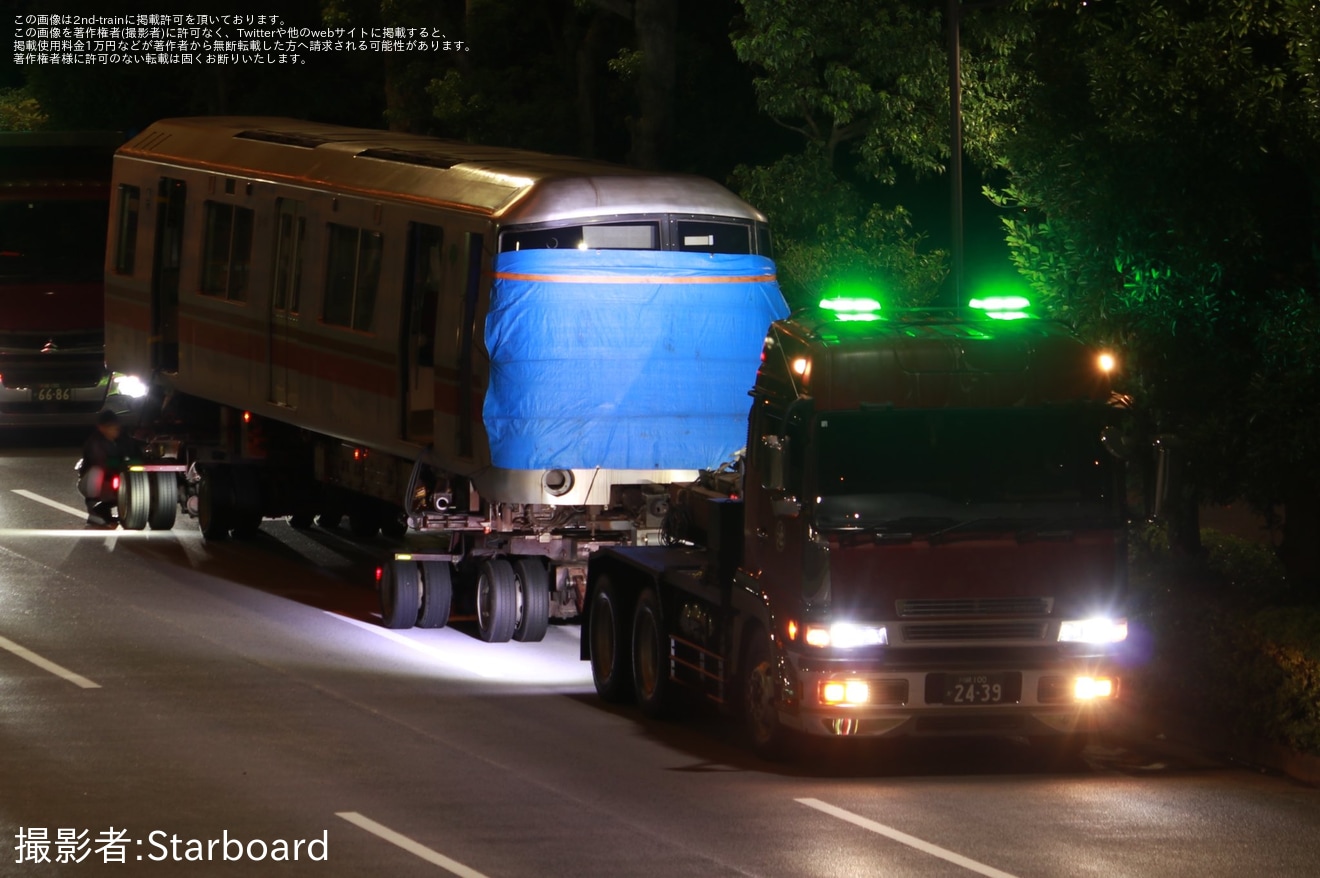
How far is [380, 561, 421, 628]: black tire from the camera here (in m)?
20.2

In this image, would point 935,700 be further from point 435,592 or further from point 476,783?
point 435,592

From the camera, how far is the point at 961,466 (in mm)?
14414

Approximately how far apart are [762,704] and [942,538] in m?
1.61

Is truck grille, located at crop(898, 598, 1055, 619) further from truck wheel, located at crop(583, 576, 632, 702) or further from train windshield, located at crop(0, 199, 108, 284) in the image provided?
train windshield, located at crop(0, 199, 108, 284)

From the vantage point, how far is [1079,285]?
18.4 m

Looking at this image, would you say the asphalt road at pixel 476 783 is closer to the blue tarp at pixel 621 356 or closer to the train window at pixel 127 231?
the blue tarp at pixel 621 356

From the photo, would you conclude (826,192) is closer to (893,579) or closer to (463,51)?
(463,51)

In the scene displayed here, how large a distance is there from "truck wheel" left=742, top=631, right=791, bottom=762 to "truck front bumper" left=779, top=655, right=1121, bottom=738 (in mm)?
225

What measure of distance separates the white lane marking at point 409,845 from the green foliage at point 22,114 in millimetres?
48896

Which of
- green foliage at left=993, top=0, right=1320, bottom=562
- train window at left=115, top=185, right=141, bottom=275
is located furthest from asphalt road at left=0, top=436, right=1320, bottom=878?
train window at left=115, top=185, right=141, bottom=275

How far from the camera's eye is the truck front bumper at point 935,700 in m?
14.3

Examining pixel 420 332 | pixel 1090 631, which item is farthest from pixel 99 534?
pixel 1090 631

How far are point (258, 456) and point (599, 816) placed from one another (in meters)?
12.8

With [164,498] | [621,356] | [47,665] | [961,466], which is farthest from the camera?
[164,498]
